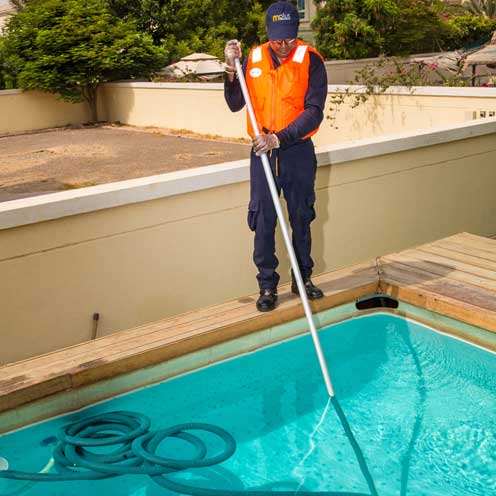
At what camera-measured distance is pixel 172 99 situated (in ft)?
Answer: 56.6

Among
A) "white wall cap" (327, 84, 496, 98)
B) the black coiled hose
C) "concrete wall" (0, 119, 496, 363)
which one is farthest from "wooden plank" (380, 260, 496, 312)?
"white wall cap" (327, 84, 496, 98)

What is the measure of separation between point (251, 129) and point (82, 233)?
1.18 m

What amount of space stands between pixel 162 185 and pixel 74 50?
652 inches

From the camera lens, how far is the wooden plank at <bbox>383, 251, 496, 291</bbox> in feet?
14.9

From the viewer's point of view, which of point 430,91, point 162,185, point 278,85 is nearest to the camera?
point 278,85

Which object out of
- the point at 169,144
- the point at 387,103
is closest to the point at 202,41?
the point at 169,144

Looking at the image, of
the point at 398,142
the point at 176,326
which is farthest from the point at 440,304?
the point at 176,326

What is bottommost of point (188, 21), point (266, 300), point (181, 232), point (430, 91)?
point (266, 300)

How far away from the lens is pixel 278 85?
3.88 m

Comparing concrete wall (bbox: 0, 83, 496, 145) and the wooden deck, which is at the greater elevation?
concrete wall (bbox: 0, 83, 496, 145)

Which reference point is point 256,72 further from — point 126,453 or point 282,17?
point 126,453

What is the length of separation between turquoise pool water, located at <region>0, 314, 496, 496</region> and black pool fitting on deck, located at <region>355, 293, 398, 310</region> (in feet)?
0.39

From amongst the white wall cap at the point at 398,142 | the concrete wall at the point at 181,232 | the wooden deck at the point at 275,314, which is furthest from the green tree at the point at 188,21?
the wooden deck at the point at 275,314

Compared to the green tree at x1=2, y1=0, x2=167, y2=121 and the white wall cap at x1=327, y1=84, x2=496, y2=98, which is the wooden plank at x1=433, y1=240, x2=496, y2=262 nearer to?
the white wall cap at x1=327, y1=84, x2=496, y2=98
